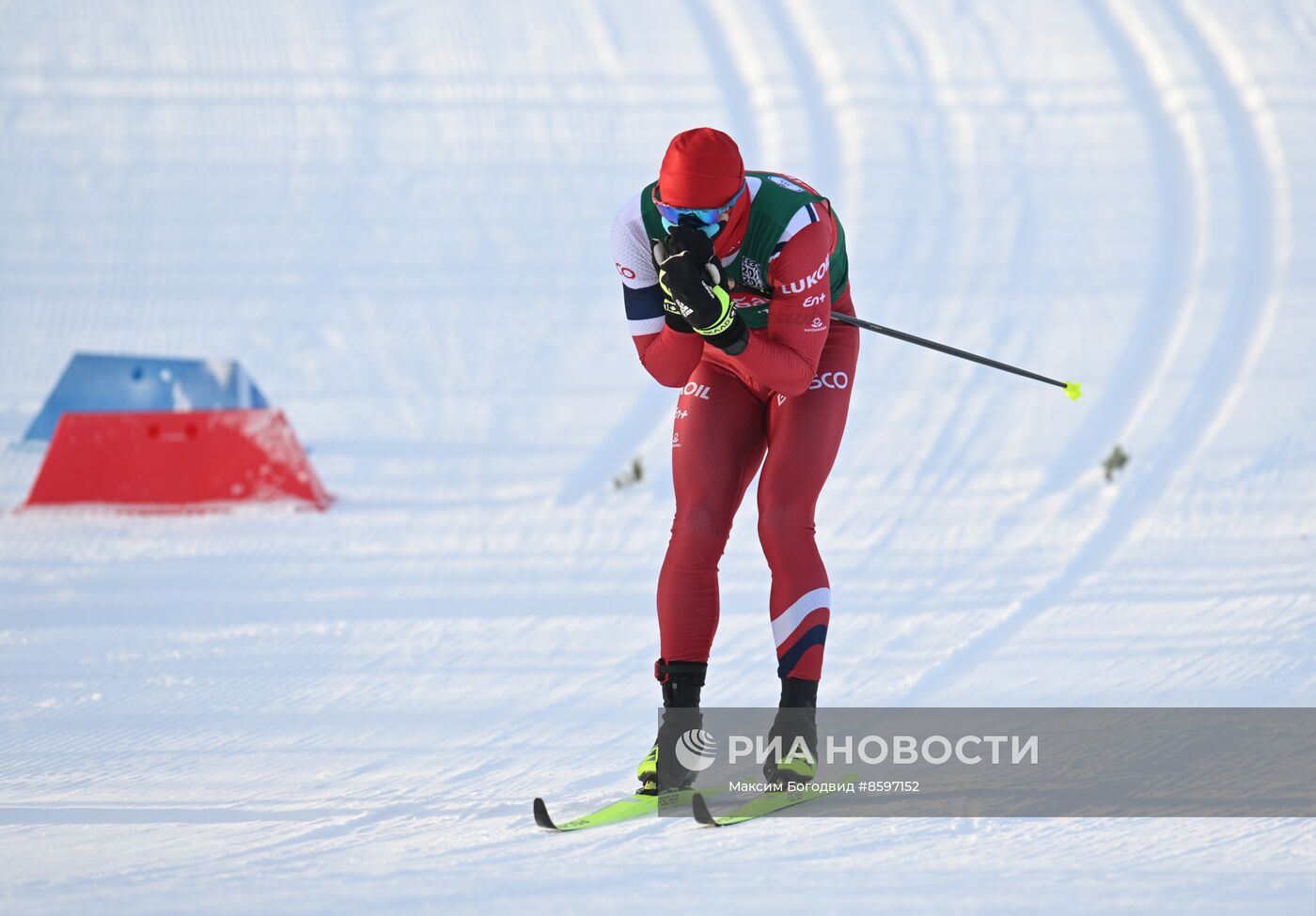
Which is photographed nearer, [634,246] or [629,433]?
[634,246]

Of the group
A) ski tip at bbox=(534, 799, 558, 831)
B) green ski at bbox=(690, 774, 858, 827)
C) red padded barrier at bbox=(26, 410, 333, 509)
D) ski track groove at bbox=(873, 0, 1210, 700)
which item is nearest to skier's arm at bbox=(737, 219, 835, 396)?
green ski at bbox=(690, 774, 858, 827)

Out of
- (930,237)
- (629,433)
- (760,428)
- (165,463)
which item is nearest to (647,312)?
(760,428)

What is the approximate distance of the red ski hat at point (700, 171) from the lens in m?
3.50

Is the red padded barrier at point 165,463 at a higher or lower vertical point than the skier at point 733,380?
higher

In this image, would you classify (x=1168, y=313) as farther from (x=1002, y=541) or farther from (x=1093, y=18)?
(x=1093, y=18)

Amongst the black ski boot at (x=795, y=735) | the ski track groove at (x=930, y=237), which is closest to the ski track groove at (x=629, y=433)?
the ski track groove at (x=930, y=237)

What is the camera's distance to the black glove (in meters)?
3.49

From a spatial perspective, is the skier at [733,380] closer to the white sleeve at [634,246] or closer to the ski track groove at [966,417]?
the white sleeve at [634,246]

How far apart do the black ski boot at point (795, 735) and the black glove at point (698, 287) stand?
0.82 metres

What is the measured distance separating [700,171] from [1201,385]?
501 centimetres

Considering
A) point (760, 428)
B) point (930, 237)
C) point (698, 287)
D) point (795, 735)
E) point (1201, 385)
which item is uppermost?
point (930, 237)

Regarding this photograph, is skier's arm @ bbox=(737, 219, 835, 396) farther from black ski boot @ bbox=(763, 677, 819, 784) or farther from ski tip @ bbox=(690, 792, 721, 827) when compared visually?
ski tip @ bbox=(690, 792, 721, 827)

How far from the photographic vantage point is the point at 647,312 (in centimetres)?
381

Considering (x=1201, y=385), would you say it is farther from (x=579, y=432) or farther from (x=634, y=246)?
(x=634, y=246)
